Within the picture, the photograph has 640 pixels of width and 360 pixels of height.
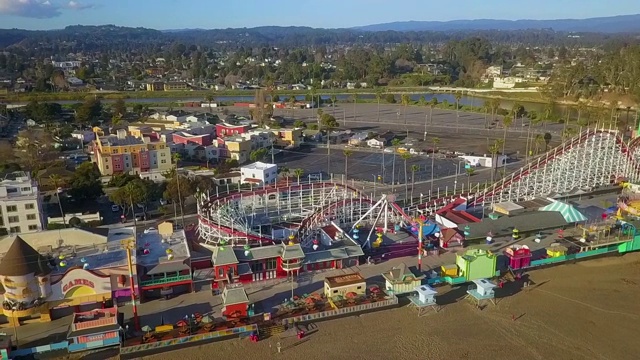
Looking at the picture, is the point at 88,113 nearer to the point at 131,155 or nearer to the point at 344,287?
the point at 131,155

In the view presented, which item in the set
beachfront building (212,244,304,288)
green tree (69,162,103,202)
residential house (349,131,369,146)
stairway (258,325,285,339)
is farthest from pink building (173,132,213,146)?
stairway (258,325,285,339)

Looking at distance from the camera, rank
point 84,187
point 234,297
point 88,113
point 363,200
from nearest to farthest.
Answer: point 234,297 < point 363,200 < point 84,187 < point 88,113

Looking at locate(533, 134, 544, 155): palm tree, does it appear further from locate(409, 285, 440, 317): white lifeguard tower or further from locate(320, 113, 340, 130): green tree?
locate(409, 285, 440, 317): white lifeguard tower

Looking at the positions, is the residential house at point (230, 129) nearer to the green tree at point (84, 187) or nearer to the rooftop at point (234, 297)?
the green tree at point (84, 187)

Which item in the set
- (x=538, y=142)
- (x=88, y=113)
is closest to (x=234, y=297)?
(x=538, y=142)

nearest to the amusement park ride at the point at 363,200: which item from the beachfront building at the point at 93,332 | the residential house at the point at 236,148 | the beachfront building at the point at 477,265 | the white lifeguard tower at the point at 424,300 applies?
the beachfront building at the point at 477,265

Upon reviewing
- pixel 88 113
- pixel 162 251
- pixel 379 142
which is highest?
pixel 88 113
